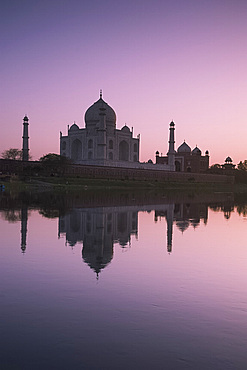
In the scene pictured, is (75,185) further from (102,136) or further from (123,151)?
(123,151)

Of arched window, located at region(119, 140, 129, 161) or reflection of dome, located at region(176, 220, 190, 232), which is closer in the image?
reflection of dome, located at region(176, 220, 190, 232)

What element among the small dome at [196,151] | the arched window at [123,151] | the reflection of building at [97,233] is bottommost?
the reflection of building at [97,233]

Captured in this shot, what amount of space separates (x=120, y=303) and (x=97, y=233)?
6.78 meters

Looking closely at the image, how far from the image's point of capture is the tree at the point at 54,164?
53.2 metres

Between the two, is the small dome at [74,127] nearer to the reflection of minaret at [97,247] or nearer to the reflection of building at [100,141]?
the reflection of building at [100,141]

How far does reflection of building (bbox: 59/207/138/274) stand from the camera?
29.6 feet

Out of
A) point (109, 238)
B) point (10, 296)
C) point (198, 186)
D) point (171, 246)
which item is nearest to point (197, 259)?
point (171, 246)

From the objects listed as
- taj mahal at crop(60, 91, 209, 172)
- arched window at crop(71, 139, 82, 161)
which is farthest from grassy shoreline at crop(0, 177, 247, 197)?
arched window at crop(71, 139, 82, 161)

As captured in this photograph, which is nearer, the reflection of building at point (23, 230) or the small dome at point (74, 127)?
the reflection of building at point (23, 230)

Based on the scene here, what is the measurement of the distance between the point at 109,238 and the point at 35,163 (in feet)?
145

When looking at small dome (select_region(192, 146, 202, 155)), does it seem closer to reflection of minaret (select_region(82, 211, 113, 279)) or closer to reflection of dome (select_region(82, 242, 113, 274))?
Result: reflection of minaret (select_region(82, 211, 113, 279))

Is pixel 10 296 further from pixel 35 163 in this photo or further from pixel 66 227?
pixel 35 163

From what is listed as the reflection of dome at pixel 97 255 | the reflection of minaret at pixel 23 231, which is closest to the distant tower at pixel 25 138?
the reflection of minaret at pixel 23 231

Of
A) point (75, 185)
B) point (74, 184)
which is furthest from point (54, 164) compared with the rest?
point (75, 185)
